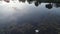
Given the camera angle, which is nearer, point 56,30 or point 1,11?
point 56,30

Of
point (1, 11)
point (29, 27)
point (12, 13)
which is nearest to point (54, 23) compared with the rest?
point (29, 27)

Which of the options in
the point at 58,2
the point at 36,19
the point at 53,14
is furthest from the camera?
the point at 58,2

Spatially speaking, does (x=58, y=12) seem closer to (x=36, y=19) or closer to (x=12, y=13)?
(x=36, y=19)

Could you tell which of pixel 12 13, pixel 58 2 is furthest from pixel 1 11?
pixel 58 2

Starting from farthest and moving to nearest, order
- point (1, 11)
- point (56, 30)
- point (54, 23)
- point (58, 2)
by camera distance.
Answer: point (58, 2)
point (1, 11)
point (54, 23)
point (56, 30)

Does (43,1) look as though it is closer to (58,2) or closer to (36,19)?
(58,2)

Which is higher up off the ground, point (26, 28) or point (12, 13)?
point (12, 13)
